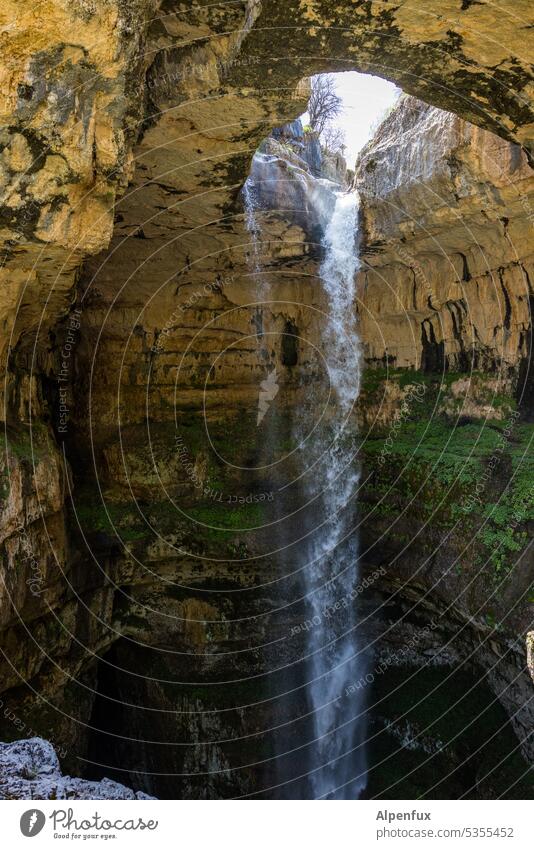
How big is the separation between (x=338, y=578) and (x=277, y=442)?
4176mm

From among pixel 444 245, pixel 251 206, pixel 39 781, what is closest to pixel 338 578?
pixel 444 245

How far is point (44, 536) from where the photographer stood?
37.3ft

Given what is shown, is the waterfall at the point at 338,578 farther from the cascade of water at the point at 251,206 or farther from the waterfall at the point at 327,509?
the cascade of water at the point at 251,206

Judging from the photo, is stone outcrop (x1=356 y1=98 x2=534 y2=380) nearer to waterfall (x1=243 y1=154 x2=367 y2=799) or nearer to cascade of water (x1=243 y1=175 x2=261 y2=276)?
waterfall (x1=243 y1=154 x2=367 y2=799)

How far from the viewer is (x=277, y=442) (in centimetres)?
1775

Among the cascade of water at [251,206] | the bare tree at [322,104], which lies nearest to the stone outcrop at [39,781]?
the cascade of water at [251,206]

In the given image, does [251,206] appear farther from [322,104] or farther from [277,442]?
[322,104]

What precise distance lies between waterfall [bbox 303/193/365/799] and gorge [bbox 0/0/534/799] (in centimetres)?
7

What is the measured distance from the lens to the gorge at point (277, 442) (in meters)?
9.21

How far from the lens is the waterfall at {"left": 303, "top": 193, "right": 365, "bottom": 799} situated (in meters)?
15.0

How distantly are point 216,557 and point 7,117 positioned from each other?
1124 cm

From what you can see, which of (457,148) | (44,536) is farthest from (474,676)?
(457,148)

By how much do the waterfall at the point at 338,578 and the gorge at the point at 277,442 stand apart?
7cm

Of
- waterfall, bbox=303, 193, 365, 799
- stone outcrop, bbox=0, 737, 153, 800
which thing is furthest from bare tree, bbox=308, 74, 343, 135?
stone outcrop, bbox=0, 737, 153, 800
